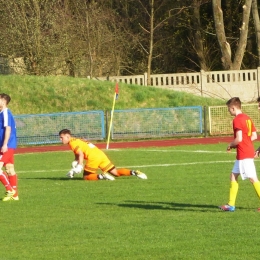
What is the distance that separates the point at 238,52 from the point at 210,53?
21.6 feet

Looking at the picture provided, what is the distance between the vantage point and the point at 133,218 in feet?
40.3

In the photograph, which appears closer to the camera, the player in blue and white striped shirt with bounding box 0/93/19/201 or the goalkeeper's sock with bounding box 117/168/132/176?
the player in blue and white striped shirt with bounding box 0/93/19/201

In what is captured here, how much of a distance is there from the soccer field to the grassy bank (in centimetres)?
1690

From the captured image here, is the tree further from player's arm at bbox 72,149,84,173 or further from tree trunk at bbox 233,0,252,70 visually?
player's arm at bbox 72,149,84,173

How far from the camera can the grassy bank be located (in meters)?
37.5

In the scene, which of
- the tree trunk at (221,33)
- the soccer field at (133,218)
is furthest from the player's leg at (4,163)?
the tree trunk at (221,33)

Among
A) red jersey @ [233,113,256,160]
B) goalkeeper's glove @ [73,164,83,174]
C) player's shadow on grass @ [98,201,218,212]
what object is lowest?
player's shadow on grass @ [98,201,218,212]

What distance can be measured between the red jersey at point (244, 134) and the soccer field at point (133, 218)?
0.83 m

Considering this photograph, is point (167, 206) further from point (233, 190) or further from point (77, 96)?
point (77, 96)

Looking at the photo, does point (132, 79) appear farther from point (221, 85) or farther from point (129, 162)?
point (129, 162)

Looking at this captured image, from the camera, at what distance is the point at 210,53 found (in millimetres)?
51125

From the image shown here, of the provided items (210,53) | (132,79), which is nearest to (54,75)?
(132,79)

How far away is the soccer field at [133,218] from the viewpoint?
32.3 feet

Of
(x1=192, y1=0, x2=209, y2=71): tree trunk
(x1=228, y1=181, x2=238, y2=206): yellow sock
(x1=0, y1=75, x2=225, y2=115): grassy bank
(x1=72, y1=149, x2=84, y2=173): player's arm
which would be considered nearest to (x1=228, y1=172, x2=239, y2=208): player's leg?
(x1=228, y1=181, x2=238, y2=206): yellow sock
